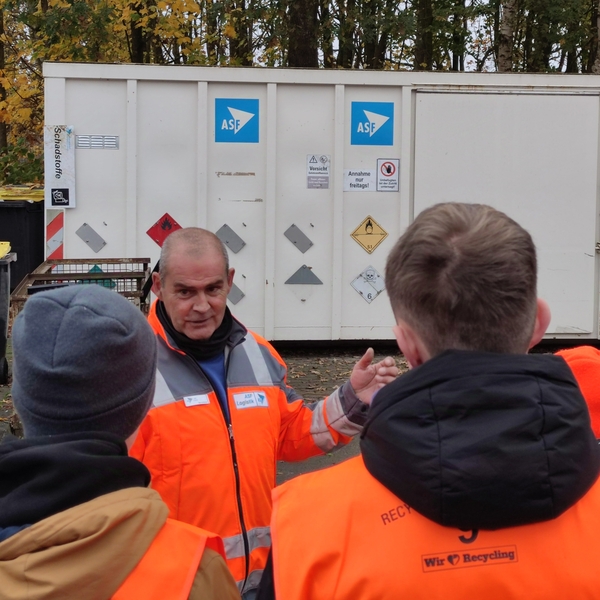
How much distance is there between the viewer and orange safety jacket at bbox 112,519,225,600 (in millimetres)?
1310

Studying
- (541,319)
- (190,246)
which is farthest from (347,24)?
(541,319)

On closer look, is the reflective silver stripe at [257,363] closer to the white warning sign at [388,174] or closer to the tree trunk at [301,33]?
the white warning sign at [388,174]

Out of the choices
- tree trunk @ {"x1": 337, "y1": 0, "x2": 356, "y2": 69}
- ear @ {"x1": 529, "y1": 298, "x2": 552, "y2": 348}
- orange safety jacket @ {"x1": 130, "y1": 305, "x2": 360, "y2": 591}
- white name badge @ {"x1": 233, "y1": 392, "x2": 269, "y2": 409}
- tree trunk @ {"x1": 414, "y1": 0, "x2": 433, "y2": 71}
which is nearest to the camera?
ear @ {"x1": 529, "y1": 298, "x2": 552, "y2": 348}

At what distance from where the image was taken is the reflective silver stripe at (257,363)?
267cm

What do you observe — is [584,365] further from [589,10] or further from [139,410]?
[589,10]

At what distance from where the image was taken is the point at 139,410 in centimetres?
157

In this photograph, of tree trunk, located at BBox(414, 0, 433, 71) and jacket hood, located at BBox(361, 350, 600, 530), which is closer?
jacket hood, located at BBox(361, 350, 600, 530)

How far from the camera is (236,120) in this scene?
25.6 ft

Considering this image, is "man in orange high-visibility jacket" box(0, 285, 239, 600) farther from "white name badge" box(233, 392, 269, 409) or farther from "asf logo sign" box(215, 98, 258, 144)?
"asf logo sign" box(215, 98, 258, 144)

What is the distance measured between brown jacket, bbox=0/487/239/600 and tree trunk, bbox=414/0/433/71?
56.1 feet

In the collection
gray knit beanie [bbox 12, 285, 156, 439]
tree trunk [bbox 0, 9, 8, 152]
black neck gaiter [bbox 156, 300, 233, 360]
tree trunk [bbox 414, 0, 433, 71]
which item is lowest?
black neck gaiter [bbox 156, 300, 233, 360]

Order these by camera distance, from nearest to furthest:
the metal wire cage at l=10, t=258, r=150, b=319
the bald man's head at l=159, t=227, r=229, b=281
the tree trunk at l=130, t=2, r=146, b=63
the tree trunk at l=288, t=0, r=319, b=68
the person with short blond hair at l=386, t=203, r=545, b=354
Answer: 1. the person with short blond hair at l=386, t=203, r=545, b=354
2. the bald man's head at l=159, t=227, r=229, b=281
3. the metal wire cage at l=10, t=258, r=150, b=319
4. the tree trunk at l=288, t=0, r=319, b=68
5. the tree trunk at l=130, t=2, r=146, b=63

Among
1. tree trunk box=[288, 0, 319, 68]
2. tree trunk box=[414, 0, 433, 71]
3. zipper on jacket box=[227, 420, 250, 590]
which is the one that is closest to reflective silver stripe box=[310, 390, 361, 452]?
zipper on jacket box=[227, 420, 250, 590]

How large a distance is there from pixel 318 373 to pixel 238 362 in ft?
16.7
